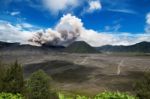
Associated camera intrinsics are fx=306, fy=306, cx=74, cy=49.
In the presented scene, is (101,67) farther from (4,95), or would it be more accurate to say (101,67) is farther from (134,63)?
(4,95)

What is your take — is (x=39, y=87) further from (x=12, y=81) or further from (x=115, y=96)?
(x=115, y=96)

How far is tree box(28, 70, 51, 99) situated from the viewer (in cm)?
2461

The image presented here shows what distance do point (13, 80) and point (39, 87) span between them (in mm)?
13442

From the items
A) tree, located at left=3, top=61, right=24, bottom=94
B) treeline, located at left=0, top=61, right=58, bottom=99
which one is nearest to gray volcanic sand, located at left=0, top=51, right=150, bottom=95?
tree, located at left=3, top=61, right=24, bottom=94

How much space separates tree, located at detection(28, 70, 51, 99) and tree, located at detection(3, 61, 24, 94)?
8.21 metres

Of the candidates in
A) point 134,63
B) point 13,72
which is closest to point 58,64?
point 134,63

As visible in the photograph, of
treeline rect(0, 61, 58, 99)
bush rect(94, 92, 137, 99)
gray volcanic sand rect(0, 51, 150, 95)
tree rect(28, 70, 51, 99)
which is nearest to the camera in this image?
bush rect(94, 92, 137, 99)

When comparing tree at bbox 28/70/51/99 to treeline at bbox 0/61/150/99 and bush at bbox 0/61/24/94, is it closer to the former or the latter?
treeline at bbox 0/61/150/99

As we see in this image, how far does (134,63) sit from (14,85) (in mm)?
154231

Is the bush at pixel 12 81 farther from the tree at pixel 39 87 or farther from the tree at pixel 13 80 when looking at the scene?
the tree at pixel 39 87

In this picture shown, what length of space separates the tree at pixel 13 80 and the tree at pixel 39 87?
8.21 metres

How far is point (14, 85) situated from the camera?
3547 centimetres

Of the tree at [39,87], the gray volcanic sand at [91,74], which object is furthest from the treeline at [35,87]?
the gray volcanic sand at [91,74]

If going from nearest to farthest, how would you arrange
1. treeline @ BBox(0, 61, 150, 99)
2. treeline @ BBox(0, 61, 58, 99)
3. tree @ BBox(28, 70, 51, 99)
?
treeline @ BBox(0, 61, 150, 99), tree @ BBox(28, 70, 51, 99), treeline @ BBox(0, 61, 58, 99)
